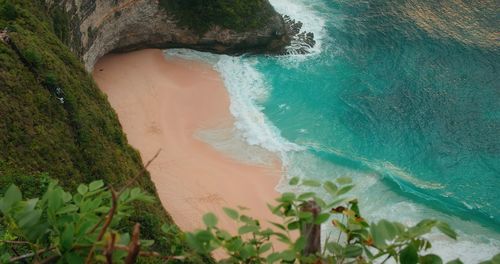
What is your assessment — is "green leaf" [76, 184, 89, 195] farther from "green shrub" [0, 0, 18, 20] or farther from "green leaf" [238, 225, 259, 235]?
"green shrub" [0, 0, 18, 20]

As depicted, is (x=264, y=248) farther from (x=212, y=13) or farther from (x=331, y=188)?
(x=212, y=13)

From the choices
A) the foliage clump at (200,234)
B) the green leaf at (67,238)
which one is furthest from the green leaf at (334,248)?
the green leaf at (67,238)

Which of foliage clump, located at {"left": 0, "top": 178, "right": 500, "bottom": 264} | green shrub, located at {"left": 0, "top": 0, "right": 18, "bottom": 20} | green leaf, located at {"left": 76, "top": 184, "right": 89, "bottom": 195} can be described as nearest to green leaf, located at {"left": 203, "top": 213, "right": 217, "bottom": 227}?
foliage clump, located at {"left": 0, "top": 178, "right": 500, "bottom": 264}

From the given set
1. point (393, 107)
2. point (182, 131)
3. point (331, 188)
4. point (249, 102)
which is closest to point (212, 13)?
point (249, 102)

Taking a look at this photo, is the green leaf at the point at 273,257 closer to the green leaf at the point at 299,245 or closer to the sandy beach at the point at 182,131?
the green leaf at the point at 299,245

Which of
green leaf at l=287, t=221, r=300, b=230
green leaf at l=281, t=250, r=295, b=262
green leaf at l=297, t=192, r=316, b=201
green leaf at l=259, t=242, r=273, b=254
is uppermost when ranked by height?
green leaf at l=297, t=192, r=316, b=201
